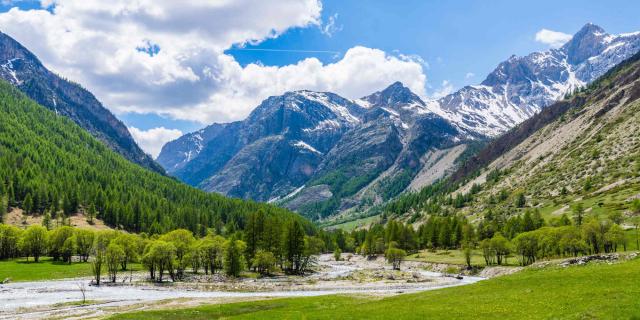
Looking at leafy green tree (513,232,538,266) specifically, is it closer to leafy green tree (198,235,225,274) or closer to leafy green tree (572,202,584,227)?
leafy green tree (572,202,584,227)

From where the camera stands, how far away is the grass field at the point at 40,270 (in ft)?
343

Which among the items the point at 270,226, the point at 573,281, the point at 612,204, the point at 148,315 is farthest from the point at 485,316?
the point at 612,204

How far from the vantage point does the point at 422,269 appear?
15338cm

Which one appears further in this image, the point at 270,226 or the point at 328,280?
the point at 270,226

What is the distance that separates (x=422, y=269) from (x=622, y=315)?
129405mm

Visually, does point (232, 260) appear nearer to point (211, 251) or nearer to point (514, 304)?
point (211, 251)

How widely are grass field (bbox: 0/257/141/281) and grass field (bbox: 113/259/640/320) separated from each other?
68.0m

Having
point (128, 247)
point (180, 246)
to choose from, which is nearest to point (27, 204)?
→ point (128, 247)

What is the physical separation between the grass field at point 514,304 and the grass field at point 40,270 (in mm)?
68029

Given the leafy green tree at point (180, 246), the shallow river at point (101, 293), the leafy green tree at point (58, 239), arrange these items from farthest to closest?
1. the leafy green tree at point (58, 239)
2. the leafy green tree at point (180, 246)
3. the shallow river at point (101, 293)

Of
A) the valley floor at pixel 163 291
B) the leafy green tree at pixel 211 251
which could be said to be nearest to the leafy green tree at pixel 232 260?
the valley floor at pixel 163 291

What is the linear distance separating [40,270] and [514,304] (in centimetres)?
12033

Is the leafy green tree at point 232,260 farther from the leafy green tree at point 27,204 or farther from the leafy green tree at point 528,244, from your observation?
the leafy green tree at point 27,204

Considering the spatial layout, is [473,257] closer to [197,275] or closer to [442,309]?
[197,275]
